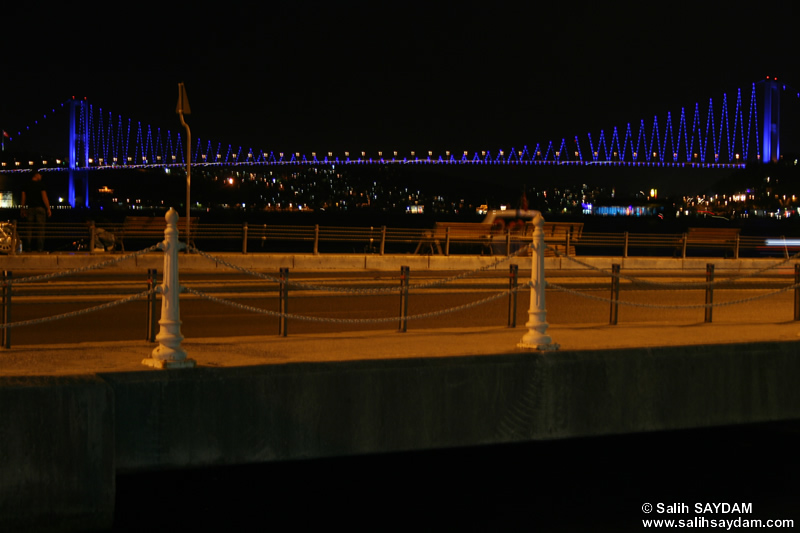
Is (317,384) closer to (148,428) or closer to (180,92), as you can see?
(148,428)

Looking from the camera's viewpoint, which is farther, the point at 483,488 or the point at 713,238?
the point at 713,238

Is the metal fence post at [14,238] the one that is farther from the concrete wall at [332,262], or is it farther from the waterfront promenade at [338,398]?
the waterfront promenade at [338,398]

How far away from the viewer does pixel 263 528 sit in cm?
757

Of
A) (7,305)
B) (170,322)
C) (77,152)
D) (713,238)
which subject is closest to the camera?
(170,322)

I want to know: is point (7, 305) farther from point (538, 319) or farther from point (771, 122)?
point (771, 122)

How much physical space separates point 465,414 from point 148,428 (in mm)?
2756

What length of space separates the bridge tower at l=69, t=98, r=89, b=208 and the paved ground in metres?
97.7

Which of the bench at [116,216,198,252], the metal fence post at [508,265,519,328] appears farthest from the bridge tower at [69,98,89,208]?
the metal fence post at [508,265,519,328]

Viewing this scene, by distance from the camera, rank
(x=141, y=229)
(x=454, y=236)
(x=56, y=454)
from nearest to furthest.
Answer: (x=56, y=454)
(x=141, y=229)
(x=454, y=236)

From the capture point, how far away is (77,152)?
4444 inches

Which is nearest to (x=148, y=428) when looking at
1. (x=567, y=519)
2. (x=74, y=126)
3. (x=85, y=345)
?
(x=85, y=345)

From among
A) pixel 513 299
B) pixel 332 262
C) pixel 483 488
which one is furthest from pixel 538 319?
pixel 332 262

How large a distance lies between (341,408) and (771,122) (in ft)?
389

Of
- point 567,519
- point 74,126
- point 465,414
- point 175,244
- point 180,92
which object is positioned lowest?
point 567,519
